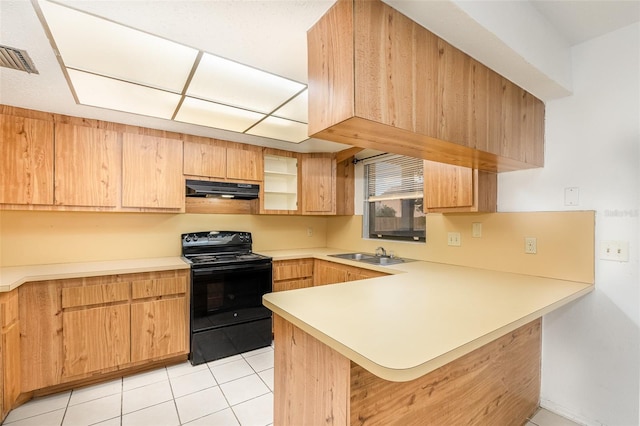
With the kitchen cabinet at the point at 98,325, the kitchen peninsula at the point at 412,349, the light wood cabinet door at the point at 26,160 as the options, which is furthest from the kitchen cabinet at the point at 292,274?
the light wood cabinet door at the point at 26,160

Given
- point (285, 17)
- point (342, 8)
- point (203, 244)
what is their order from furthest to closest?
point (203, 244)
point (285, 17)
point (342, 8)

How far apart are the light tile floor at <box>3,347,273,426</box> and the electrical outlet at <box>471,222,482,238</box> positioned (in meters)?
2.04

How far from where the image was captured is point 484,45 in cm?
135

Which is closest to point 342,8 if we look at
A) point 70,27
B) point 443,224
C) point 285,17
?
point 285,17

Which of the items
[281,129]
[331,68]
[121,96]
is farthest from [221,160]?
[331,68]

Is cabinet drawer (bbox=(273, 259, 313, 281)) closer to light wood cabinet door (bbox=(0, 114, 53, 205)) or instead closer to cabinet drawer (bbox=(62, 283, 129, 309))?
cabinet drawer (bbox=(62, 283, 129, 309))

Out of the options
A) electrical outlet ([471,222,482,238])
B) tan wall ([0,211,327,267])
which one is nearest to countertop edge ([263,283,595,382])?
electrical outlet ([471,222,482,238])

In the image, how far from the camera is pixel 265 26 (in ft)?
4.52

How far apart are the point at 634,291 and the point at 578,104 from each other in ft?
3.84

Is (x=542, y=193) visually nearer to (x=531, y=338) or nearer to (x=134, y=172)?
(x=531, y=338)

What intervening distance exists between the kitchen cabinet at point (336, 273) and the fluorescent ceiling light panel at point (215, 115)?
5.46 feet

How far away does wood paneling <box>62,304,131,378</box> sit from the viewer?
87.2 inches

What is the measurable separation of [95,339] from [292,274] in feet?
5.92

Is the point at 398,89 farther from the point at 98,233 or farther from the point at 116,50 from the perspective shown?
the point at 98,233
